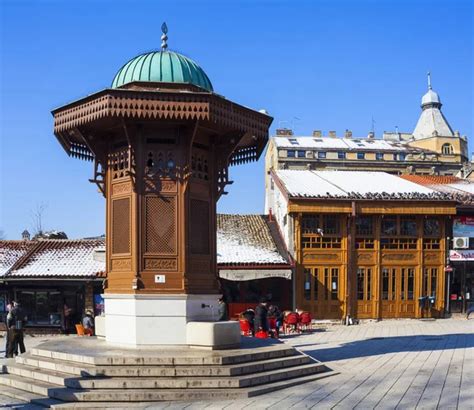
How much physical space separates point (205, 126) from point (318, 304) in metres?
16.3

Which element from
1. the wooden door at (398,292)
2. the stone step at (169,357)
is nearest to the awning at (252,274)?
the wooden door at (398,292)

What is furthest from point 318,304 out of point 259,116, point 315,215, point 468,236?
point 259,116

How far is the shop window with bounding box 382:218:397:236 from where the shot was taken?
28.8 metres

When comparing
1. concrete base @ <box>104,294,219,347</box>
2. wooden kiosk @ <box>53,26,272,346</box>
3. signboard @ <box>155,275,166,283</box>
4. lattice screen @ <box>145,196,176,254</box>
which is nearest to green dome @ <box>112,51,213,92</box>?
wooden kiosk @ <box>53,26,272,346</box>

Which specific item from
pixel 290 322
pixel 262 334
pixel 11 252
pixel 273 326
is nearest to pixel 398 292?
pixel 290 322

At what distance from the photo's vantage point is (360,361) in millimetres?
14148

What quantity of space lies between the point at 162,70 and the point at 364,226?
1732 cm

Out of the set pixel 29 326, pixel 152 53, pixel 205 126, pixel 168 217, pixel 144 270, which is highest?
pixel 152 53

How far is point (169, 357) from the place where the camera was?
35.8 ft

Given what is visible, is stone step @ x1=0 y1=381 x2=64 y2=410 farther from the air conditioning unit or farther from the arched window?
the arched window

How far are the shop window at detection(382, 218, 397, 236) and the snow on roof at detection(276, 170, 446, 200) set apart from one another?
1035 mm

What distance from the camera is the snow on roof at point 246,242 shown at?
27844mm

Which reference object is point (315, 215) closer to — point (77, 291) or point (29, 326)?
point (77, 291)

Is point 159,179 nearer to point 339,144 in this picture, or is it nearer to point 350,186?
point 350,186
